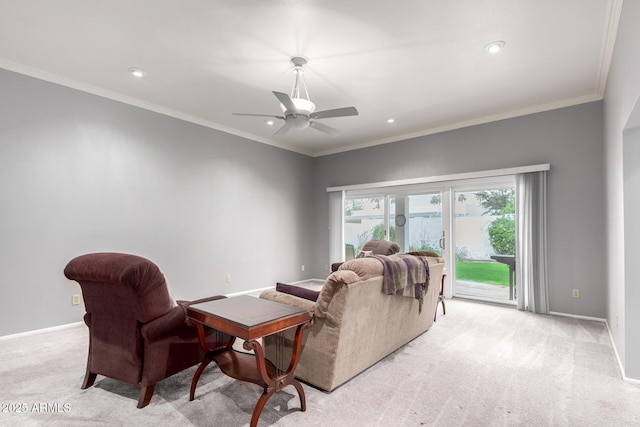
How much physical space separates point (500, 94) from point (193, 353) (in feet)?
14.9

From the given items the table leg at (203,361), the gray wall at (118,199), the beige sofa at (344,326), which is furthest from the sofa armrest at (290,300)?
the gray wall at (118,199)

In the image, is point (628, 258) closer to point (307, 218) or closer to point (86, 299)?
point (86, 299)

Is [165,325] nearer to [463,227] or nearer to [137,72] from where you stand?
[137,72]

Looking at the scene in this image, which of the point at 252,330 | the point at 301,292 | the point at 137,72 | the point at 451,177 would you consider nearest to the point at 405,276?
the point at 301,292

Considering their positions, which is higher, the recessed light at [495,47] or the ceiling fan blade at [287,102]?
the recessed light at [495,47]

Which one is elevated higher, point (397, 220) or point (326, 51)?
point (326, 51)

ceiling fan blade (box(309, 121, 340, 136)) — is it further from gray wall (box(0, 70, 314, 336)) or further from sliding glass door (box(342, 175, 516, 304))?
sliding glass door (box(342, 175, 516, 304))

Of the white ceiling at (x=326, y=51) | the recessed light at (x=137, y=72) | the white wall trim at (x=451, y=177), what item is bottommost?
the white wall trim at (x=451, y=177)

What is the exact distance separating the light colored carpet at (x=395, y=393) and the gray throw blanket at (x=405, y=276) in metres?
0.62

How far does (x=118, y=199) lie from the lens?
416cm

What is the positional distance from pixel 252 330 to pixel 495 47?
328cm

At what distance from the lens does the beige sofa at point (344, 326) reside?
2.22m

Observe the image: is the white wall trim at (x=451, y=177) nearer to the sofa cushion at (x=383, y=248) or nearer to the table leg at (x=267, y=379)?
the sofa cushion at (x=383, y=248)

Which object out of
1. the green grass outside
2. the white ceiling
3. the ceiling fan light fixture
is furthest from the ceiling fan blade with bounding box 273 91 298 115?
the green grass outside
